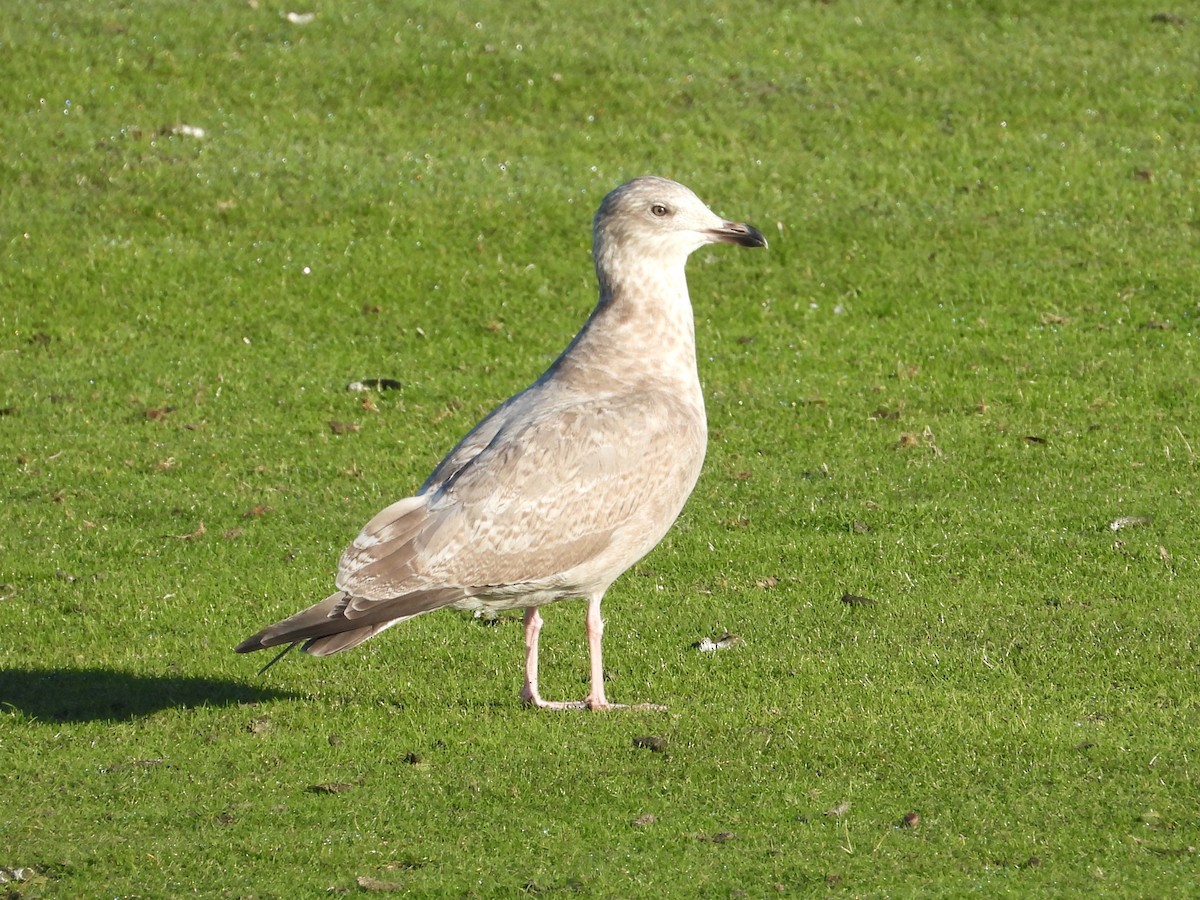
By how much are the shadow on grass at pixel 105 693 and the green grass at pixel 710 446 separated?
0.13 ft

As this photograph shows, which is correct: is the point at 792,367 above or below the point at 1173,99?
below

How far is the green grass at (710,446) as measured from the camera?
8938 millimetres

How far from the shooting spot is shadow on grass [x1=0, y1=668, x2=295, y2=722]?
35.1 feet

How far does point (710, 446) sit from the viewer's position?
635 inches

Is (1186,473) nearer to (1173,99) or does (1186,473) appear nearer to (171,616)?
(171,616)

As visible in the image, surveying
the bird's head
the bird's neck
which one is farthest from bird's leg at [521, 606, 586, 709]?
the bird's head

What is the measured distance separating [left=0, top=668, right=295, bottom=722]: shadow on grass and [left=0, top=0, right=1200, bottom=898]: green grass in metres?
0.04

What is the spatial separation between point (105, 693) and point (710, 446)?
6907 mm

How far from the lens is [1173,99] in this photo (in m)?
25.0

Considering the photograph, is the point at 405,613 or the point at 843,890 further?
the point at 405,613

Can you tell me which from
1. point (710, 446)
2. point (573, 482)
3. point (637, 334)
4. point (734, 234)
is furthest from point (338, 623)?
point (710, 446)

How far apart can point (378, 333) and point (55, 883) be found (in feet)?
37.8


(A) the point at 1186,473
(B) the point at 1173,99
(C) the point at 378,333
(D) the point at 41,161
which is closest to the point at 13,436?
(C) the point at 378,333

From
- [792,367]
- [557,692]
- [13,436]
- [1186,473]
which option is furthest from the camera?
[792,367]
